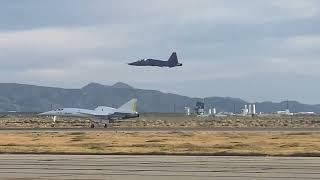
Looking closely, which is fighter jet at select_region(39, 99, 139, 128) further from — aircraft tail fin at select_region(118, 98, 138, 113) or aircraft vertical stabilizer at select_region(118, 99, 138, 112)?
aircraft vertical stabilizer at select_region(118, 99, 138, 112)

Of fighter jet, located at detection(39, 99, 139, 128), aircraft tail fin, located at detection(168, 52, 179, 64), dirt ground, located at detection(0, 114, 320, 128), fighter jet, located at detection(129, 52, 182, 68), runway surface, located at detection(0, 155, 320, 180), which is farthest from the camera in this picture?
aircraft tail fin, located at detection(168, 52, 179, 64)

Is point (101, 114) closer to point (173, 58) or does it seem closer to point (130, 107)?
point (130, 107)

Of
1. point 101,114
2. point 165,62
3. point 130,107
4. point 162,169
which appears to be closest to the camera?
point 162,169

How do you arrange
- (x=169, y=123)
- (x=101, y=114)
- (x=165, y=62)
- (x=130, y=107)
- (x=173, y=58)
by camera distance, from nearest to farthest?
(x=101, y=114), (x=130, y=107), (x=169, y=123), (x=165, y=62), (x=173, y=58)

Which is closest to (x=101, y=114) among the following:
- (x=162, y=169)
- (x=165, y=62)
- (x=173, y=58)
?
(x=165, y=62)

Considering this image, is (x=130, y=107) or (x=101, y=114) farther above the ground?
(x=130, y=107)

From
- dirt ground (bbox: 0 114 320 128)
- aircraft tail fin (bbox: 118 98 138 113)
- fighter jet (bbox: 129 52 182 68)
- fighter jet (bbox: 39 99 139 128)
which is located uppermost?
fighter jet (bbox: 129 52 182 68)

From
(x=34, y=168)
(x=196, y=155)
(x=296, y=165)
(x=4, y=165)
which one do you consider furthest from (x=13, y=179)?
(x=196, y=155)

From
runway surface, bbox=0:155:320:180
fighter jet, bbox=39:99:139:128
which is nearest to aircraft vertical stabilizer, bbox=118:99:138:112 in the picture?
fighter jet, bbox=39:99:139:128

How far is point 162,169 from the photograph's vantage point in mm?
23047

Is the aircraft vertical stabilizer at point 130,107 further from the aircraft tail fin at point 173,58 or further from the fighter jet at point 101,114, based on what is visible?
the aircraft tail fin at point 173,58

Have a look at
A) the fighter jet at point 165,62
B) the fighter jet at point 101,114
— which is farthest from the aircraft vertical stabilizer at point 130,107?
the fighter jet at point 165,62

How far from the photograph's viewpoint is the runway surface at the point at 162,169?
20547mm

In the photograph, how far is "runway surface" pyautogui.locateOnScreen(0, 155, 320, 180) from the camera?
809 inches
